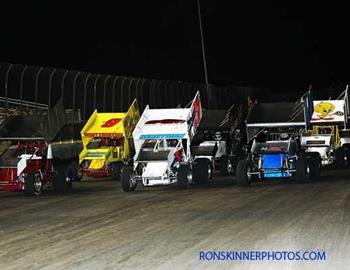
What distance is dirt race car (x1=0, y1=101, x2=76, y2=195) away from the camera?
16.5 metres

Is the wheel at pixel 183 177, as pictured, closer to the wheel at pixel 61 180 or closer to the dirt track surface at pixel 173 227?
the dirt track surface at pixel 173 227

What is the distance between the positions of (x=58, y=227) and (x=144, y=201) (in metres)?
3.40

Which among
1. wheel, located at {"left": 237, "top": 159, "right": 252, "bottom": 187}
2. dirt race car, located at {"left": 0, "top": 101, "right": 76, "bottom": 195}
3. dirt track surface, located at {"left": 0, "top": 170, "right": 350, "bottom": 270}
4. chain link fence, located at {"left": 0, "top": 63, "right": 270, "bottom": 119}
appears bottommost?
dirt track surface, located at {"left": 0, "top": 170, "right": 350, "bottom": 270}

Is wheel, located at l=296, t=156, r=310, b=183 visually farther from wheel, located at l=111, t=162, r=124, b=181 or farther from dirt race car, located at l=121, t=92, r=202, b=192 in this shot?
wheel, located at l=111, t=162, r=124, b=181

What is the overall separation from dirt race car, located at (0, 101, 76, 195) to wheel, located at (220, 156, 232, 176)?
4.78 m

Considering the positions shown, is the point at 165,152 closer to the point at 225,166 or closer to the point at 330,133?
the point at 225,166

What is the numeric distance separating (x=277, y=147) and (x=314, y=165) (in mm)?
1058

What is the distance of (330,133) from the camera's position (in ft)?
76.6

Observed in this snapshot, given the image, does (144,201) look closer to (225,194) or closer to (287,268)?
(225,194)

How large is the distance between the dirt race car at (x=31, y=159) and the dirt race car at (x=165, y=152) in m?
2.13

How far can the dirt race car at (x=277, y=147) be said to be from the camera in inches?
651

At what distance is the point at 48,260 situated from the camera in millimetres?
7969

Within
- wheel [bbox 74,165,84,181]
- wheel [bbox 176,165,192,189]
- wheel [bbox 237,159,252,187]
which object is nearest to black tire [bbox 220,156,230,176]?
wheel [bbox 74,165,84,181]

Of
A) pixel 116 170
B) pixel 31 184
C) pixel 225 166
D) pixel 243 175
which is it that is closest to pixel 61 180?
pixel 31 184
